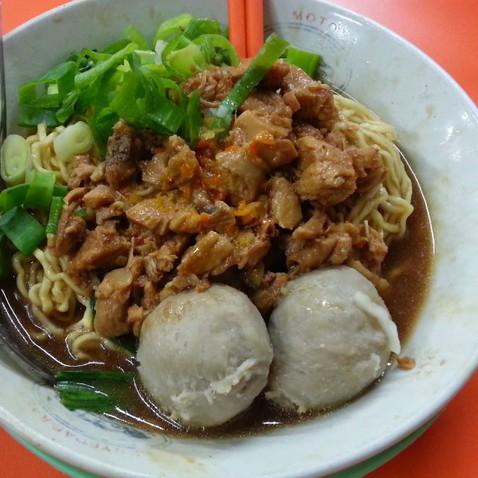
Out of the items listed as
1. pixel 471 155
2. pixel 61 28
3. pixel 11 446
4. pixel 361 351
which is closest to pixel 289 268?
pixel 361 351

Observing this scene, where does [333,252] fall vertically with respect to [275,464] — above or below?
above

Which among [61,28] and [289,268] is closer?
[289,268]

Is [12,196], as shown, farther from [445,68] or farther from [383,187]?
[445,68]

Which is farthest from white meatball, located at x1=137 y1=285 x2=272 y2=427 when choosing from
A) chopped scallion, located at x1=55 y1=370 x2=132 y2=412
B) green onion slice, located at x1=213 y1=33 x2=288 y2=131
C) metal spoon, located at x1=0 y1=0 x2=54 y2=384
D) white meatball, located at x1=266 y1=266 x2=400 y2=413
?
green onion slice, located at x1=213 y1=33 x2=288 y2=131

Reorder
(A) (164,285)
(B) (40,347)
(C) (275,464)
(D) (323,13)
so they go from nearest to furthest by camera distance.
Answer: (C) (275,464) → (A) (164,285) → (B) (40,347) → (D) (323,13)

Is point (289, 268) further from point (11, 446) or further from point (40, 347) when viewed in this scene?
point (11, 446)

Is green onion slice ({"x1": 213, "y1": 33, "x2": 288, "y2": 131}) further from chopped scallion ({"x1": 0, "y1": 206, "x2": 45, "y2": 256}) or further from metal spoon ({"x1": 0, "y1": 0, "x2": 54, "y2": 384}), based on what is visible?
metal spoon ({"x1": 0, "y1": 0, "x2": 54, "y2": 384})
